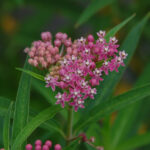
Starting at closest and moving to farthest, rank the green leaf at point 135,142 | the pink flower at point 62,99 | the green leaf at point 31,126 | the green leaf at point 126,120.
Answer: the green leaf at point 31,126 → the pink flower at point 62,99 → the green leaf at point 135,142 → the green leaf at point 126,120

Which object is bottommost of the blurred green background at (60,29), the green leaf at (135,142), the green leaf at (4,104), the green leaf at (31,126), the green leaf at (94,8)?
the green leaf at (31,126)

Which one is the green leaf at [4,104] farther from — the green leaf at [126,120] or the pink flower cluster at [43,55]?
the green leaf at [126,120]

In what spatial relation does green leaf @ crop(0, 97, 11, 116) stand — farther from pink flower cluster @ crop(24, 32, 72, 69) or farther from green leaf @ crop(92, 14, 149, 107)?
green leaf @ crop(92, 14, 149, 107)

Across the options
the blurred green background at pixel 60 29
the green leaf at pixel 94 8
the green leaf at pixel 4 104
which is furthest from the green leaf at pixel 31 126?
the blurred green background at pixel 60 29

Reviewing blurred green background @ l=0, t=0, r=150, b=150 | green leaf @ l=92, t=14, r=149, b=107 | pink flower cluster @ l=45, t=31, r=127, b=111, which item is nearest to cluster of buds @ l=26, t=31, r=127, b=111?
pink flower cluster @ l=45, t=31, r=127, b=111

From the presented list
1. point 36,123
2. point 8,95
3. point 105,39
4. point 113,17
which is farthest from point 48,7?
point 36,123

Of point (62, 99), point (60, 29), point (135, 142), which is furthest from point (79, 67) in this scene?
point (60, 29)
